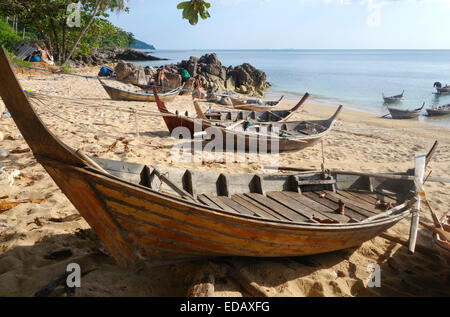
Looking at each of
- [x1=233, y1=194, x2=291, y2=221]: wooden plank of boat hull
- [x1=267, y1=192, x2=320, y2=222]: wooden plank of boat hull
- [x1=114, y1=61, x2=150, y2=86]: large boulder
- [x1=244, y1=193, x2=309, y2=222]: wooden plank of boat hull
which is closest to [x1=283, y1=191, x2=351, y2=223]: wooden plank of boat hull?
[x1=267, y1=192, x2=320, y2=222]: wooden plank of boat hull

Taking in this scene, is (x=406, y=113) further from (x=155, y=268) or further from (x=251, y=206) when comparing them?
(x=155, y=268)

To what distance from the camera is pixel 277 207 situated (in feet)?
13.5

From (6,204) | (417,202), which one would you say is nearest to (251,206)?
(417,202)

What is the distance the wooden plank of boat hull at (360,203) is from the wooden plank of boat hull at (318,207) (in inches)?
23.5

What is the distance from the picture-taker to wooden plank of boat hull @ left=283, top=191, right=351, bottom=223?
405cm

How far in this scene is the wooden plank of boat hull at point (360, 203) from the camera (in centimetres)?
442

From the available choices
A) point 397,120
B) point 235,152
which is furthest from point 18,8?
point 397,120

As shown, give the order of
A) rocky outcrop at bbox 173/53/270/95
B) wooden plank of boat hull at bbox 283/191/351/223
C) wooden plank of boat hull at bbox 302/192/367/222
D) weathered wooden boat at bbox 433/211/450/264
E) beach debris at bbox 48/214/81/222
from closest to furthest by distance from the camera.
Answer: weathered wooden boat at bbox 433/211/450/264 → beach debris at bbox 48/214/81/222 → wooden plank of boat hull at bbox 283/191/351/223 → wooden plank of boat hull at bbox 302/192/367/222 → rocky outcrop at bbox 173/53/270/95

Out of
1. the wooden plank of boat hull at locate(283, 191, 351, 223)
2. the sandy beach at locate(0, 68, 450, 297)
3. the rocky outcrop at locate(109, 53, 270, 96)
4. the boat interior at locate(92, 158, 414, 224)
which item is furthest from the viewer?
the rocky outcrop at locate(109, 53, 270, 96)

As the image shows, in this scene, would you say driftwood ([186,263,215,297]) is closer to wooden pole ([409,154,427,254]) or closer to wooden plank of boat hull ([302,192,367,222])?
wooden plank of boat hull ([302,192,367,222])

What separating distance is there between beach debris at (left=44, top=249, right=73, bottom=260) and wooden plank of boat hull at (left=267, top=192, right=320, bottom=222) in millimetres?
2909

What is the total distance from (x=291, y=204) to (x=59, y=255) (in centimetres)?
319
